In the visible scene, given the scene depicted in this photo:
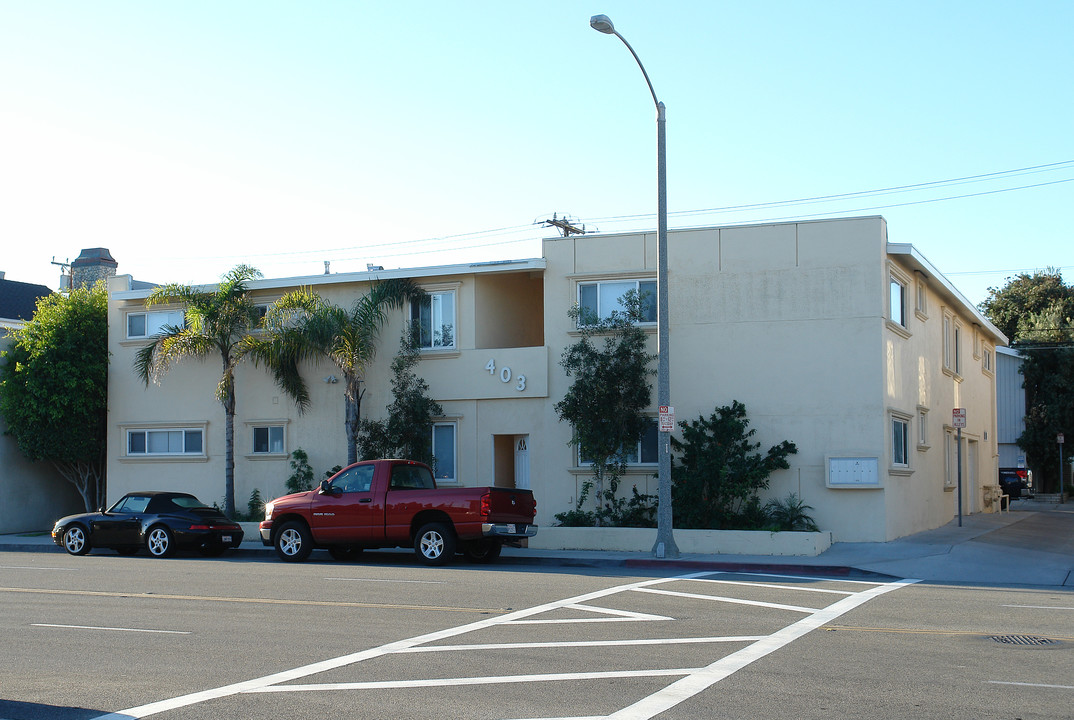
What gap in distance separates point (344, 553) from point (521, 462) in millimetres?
5790

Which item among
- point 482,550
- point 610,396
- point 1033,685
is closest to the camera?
point 1033,685

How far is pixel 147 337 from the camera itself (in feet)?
93.7

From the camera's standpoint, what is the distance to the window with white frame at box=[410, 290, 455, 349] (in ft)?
84.3

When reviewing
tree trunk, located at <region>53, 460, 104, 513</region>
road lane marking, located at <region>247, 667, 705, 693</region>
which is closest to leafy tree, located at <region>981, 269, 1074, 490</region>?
tree trunk, located at <region>53, 460, 104, 513</region>

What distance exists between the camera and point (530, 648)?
1012 centimetres

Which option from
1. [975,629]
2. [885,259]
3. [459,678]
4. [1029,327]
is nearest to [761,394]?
[885,259]

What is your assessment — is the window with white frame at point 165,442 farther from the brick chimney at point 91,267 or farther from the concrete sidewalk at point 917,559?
the brick chimney at point 91,267

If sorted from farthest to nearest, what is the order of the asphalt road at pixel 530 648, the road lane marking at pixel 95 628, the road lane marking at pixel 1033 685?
the road lane marking at pixel 95 628, the road lane marking at pixel 1033 685, the asphalt road at pixel 530 648

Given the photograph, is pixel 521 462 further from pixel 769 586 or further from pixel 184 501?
pixel 769 586

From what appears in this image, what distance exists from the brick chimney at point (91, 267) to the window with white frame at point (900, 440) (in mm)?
27077

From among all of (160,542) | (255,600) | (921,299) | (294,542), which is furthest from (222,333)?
(921,299)

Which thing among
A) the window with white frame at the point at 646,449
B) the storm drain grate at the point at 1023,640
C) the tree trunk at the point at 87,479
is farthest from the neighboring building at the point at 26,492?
the storm drain grate at the point at 1023,640

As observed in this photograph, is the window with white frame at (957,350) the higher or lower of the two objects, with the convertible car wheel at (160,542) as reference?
higher

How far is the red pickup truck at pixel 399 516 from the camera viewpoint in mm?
18781
